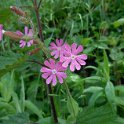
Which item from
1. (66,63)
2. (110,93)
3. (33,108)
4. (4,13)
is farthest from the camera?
(33,108)

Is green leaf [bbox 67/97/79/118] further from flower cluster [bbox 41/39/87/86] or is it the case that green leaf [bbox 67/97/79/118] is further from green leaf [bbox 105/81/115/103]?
green leaf [bbox 105/81/115/103]

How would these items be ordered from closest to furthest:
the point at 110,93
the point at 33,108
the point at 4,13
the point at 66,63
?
the point at 66,63
the point at 4,13
the point at 110,93
the point at 33,108

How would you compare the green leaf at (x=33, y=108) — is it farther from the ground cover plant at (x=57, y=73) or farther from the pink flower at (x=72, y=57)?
the pink flower at (x=72, y=57)

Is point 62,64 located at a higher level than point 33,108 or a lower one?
higher

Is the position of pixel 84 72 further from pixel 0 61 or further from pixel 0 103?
pixel 0 61

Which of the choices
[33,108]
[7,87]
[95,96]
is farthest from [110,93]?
[7,87]

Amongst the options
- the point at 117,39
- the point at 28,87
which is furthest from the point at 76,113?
the point at 117,39

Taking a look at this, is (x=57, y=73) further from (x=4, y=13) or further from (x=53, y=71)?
(x=4, y=13)

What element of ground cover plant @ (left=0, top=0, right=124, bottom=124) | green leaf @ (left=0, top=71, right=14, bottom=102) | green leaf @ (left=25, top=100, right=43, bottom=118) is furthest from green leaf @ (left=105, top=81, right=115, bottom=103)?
green leaf @ (left=0, top=71, right=14, bottom=102)

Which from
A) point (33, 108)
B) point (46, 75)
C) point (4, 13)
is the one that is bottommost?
point (33, 108)
